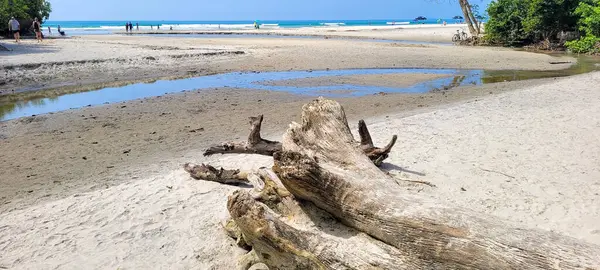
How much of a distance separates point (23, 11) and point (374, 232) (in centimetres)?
4300

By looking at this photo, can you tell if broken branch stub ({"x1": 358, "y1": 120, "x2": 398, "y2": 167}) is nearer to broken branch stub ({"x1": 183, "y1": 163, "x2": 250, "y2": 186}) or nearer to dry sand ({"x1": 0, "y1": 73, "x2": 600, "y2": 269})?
dry sand ({"x1": 0, "y1": 73, "x2": 600, "y2": 269})

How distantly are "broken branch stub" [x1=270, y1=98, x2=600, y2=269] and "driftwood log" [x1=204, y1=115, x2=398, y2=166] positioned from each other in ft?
4.61

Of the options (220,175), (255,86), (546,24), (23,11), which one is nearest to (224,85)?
(255,86)

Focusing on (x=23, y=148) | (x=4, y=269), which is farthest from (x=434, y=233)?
(x=23, y=148)

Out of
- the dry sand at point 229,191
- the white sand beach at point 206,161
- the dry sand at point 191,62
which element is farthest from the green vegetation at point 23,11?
the dry sand at point 229,191

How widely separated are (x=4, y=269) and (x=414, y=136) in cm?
615

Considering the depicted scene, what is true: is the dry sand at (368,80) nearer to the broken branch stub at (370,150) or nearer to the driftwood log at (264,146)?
the driftwood log at (264,146)

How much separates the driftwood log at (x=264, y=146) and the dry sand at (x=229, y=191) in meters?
0.22

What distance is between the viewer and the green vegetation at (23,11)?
34975 mm

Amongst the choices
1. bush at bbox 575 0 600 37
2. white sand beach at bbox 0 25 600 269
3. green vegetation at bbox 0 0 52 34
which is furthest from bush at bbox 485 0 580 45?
green vegetation at bbox 0 0 52 34

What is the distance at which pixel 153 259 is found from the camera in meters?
4.23

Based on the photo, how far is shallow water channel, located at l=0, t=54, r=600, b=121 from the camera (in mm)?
12523

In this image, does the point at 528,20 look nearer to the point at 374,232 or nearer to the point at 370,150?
the point at 370,150

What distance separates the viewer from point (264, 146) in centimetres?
643
